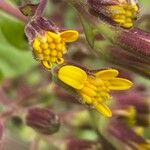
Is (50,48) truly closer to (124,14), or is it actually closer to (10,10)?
(124,14)

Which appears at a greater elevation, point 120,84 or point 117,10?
point 117,10

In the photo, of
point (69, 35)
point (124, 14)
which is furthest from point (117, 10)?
point (69, 35)

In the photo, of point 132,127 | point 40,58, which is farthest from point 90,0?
point 132,127

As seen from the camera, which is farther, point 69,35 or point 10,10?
point 10,10

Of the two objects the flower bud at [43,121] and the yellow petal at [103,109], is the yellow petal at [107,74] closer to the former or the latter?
the yellow petal at [103,109]

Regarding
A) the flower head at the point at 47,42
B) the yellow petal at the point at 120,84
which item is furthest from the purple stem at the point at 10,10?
the yellow petal at the point at 120,84
